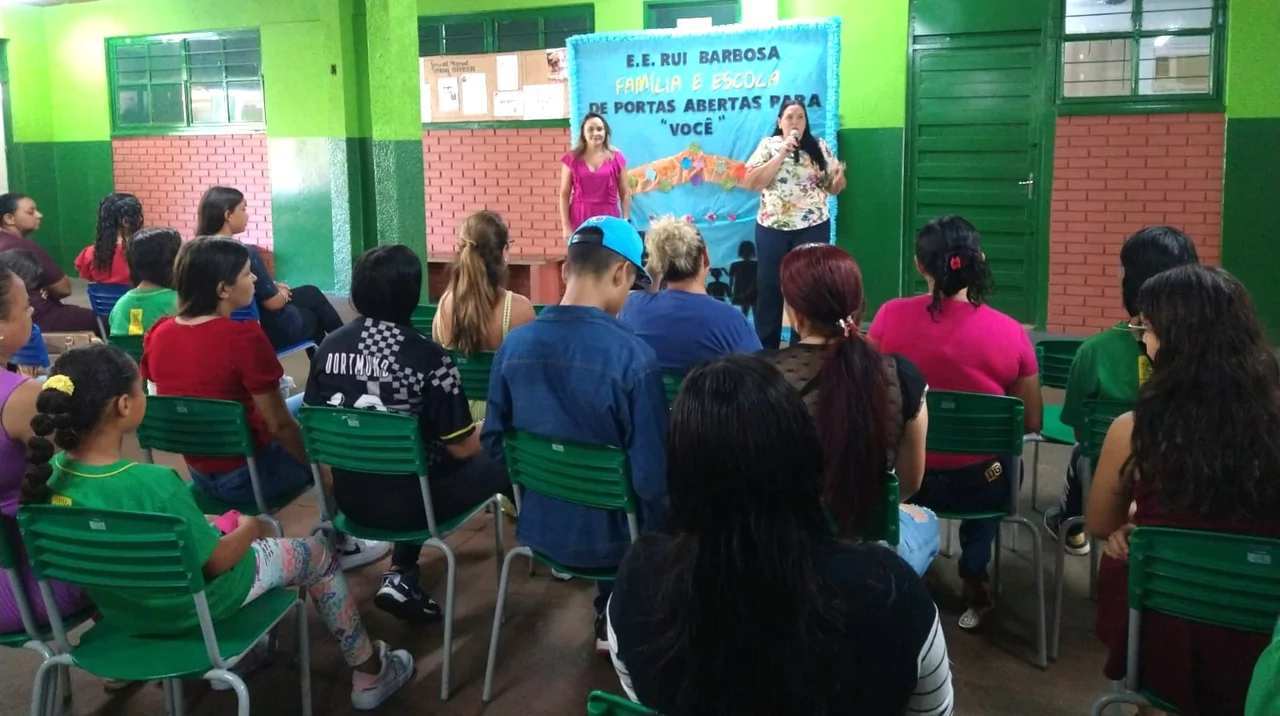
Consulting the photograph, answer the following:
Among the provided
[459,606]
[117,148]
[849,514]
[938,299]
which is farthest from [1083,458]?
[117,148]

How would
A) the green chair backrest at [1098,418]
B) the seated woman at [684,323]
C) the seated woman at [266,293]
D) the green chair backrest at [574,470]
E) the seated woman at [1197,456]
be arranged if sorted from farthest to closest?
the seated woman at [266,293] → the seated woman at [684,323] → the green chair backrest at [1098,418] → the green chair backrest at [574,470] → the seated woman at [1197,456]

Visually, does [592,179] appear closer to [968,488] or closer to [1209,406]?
[968,488]

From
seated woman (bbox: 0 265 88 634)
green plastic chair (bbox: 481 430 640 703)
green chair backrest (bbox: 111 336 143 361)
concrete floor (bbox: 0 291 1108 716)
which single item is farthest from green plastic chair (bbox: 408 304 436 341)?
seated woman (bbox: 0 265 88 634)

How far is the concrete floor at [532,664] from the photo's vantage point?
271 centimetres

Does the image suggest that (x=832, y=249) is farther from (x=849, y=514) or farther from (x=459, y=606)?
(x=459, y=606)

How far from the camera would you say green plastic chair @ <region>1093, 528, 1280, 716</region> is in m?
1.77

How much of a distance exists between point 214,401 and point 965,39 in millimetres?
5602

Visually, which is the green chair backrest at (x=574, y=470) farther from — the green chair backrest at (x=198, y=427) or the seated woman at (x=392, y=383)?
the green chair backrest at (x=198, y=427)

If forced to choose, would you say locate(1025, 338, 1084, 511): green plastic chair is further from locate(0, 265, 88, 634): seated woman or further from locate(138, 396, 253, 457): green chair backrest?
locate(0, 265, 88, 634): seated woman

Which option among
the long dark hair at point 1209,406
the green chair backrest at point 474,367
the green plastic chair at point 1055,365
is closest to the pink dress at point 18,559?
the green chair backrest at point 474,367

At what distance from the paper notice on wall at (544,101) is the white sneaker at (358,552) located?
5187 millimetres

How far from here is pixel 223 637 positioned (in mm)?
2234

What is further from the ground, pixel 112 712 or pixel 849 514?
pixel 849 514

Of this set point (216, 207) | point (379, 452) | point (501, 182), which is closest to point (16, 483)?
point (379, 452)
